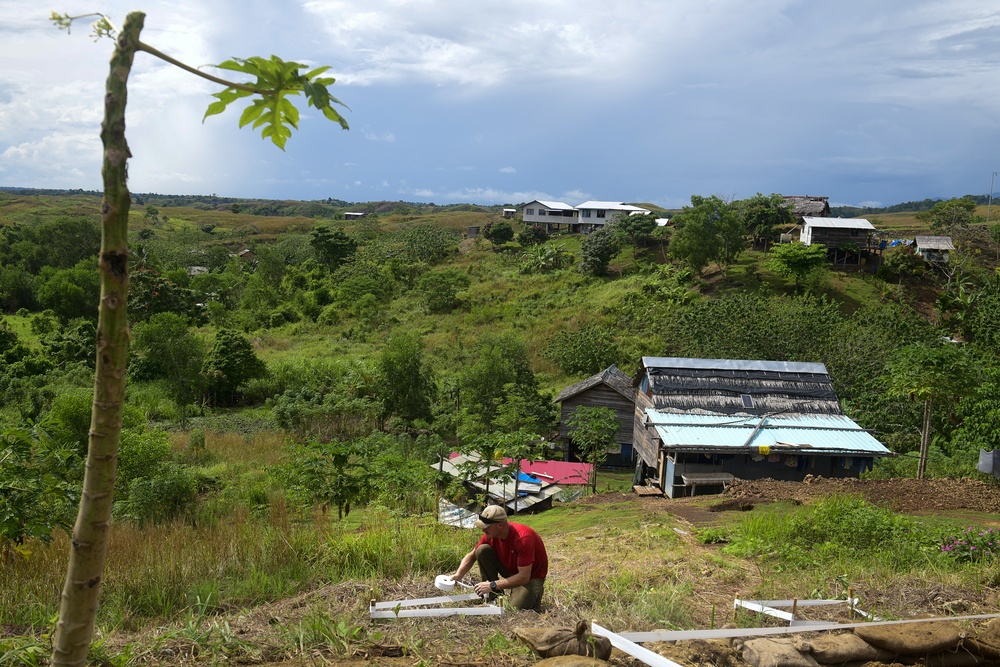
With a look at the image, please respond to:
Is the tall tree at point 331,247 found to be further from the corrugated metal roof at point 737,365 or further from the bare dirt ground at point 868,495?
the bare dirt ground at point 868,495

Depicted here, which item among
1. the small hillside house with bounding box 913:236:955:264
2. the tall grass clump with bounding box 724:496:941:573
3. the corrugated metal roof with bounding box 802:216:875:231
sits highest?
the corrugated metal roof with bounding box 802:216:875:231

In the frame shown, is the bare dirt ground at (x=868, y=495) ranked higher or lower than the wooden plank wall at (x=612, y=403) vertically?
higher

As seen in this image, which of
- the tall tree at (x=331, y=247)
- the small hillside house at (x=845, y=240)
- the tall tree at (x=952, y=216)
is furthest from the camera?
the tall tree at (x=331, y=247)

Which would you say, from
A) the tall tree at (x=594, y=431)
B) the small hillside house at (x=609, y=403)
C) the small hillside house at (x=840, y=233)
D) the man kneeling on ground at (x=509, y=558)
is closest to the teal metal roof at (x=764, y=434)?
the tall tree at (x=594, y=431)

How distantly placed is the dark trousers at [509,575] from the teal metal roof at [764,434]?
8703 mm

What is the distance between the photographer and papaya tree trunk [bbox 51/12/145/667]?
145 cm

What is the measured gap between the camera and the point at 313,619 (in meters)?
3.27

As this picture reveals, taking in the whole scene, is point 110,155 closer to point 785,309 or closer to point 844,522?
point 844,522

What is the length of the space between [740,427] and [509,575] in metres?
10.3

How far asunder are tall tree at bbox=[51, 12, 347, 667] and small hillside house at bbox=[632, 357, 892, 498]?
11623 millimetres

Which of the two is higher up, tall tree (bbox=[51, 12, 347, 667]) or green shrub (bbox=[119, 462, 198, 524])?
tall tree (bbox=[51, 12, 347, 667])

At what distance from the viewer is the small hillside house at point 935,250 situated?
1372 inches

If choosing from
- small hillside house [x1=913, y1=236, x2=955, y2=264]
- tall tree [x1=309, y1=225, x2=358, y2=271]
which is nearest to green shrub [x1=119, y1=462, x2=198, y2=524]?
tall tree [x1=309, y1=225, x2=358, y2=271]

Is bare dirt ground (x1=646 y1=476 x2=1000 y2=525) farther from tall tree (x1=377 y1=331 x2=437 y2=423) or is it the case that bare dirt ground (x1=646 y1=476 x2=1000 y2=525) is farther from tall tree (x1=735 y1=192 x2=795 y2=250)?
tall tree (x1=735 y1=192 x2=795 y2=250)
